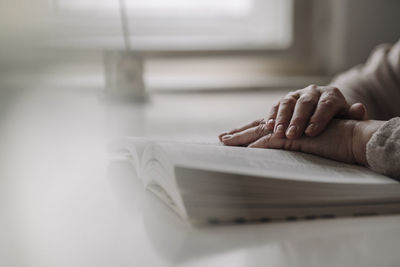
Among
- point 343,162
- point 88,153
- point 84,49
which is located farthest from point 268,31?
point 343,162

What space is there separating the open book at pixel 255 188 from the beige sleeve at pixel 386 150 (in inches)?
0.5

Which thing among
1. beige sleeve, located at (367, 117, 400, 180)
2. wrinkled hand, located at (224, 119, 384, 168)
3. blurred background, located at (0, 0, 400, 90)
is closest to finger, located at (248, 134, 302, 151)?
wrinkled hand, located at (224, 119, 384, 168)

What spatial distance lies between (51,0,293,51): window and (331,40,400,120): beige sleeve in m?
0.78

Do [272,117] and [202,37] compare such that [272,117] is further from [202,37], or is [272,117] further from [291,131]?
[202,37]

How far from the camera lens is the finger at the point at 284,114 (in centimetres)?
64

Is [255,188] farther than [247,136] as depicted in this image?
No

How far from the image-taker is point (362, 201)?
501 mm

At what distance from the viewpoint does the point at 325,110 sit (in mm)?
646

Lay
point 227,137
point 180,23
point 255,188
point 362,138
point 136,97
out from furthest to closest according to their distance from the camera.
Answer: point 180,23, point 136,97, point 227,137, point 362,138, point 255,188

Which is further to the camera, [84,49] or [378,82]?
[84,49]

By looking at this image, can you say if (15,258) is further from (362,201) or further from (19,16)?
(19,16)

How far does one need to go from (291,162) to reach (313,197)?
7 cm

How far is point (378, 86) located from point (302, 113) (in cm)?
43

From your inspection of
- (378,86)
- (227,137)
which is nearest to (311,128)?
(227,137)
